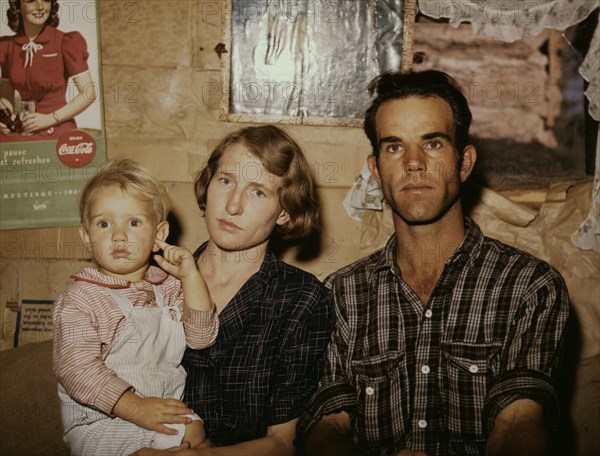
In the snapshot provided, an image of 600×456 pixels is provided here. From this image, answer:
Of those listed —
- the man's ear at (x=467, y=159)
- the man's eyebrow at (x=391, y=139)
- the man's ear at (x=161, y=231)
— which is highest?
the man's eyebrow at (x=391, y=139)

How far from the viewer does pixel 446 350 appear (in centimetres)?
216

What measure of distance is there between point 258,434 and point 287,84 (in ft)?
5.11

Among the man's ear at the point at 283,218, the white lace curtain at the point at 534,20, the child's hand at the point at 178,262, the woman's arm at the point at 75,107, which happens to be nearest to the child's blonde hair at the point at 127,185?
the child's hand at the point at 178,262

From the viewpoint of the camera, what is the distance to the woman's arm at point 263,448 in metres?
1.86

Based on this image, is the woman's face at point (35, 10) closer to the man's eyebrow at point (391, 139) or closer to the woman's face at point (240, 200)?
the woman's face at point (240, 200)

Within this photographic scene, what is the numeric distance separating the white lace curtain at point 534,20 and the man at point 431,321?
24.0 inches

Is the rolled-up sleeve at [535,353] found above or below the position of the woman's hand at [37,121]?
below

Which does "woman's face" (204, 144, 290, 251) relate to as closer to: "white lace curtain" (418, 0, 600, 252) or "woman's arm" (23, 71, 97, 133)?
"woman's arm" (23, 71, 97, 133)

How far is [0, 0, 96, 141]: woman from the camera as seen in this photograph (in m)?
2.78

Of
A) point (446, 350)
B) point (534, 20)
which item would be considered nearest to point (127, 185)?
point (446, 350)

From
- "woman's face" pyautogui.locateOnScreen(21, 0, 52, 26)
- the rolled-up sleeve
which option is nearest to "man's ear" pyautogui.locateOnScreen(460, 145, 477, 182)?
the rolled-up sleeve

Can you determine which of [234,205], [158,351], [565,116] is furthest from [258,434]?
[565,116]

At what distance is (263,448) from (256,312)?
0.46 m

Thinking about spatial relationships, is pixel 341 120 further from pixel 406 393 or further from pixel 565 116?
pixel 406 393
